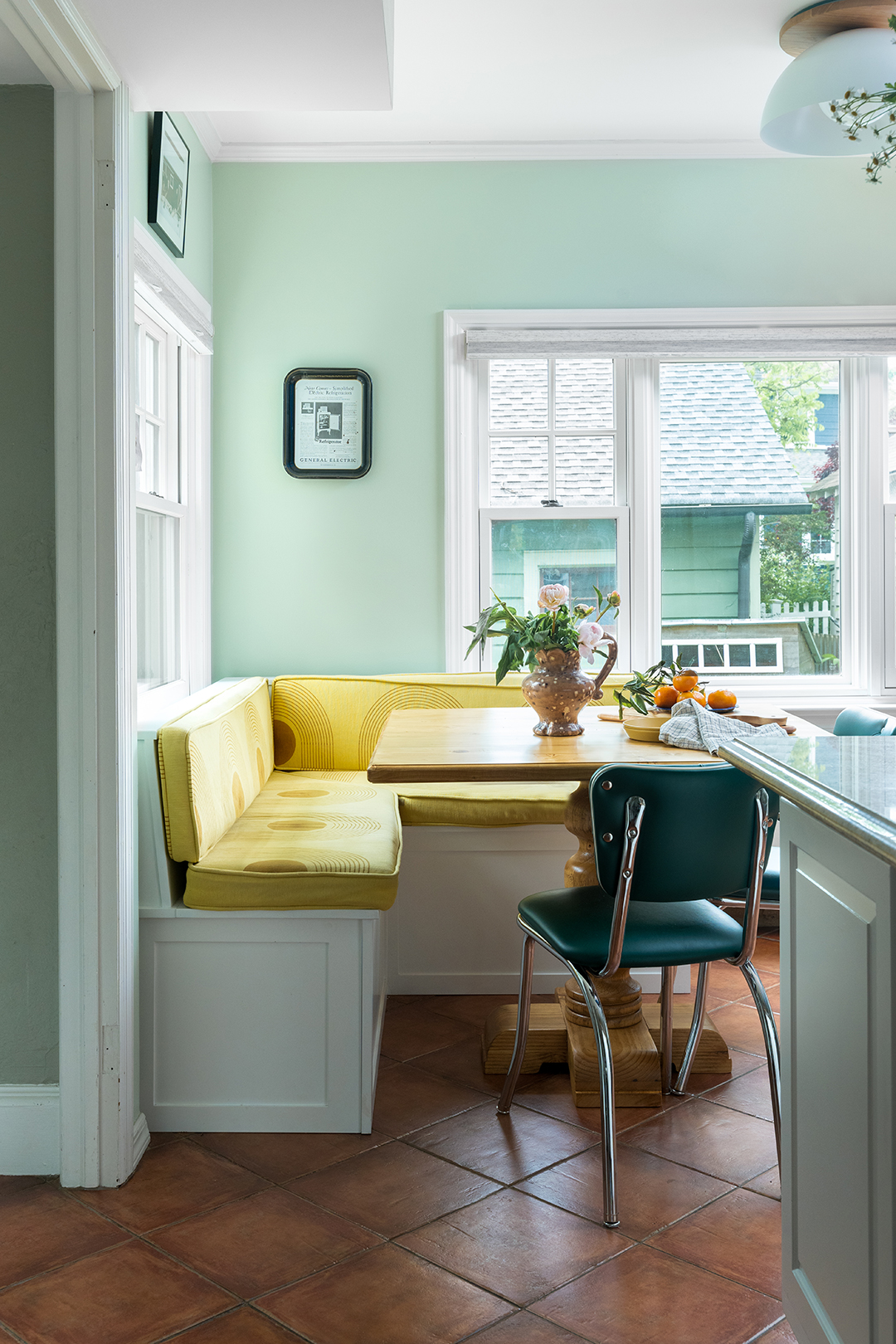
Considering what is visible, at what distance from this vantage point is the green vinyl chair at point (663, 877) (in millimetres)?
1965

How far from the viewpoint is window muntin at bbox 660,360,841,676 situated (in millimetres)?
3955

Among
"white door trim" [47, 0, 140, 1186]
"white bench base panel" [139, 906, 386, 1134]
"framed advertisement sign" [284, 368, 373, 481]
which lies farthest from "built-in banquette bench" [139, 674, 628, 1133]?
"framed advertisement sign" [284, 368, 373, 481]

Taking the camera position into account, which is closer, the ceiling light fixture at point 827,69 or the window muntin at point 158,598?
the ceiling light fixture at point 827,69

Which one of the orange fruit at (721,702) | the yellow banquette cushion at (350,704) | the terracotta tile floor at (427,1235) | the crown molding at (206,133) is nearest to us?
the terracotta tile floor at (427,1235)

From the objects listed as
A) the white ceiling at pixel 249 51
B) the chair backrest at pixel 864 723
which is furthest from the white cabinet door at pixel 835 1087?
the white ceiling at pixel 249 51

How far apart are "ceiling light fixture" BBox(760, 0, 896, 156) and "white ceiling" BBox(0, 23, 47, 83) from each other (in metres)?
2.05

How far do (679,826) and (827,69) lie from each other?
226 centimetres

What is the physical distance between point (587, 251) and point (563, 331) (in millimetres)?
314

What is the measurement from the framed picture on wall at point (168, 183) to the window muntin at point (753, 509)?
71.2 inches

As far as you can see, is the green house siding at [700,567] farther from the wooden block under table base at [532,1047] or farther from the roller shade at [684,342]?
the wooden block under table base at [532,1047]

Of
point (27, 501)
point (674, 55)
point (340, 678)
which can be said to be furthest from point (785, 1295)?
point (674, 55)

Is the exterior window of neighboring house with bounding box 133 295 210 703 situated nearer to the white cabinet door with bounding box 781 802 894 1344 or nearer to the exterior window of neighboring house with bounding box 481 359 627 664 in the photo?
the exterior window of neighboring house with bounding box 481 359 627 664

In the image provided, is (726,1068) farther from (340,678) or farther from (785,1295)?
(340,678)

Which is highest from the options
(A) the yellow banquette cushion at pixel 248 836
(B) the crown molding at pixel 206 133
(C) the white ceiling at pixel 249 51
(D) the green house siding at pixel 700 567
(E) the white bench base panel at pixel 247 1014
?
(B) the crown molding at pixel 206 133
